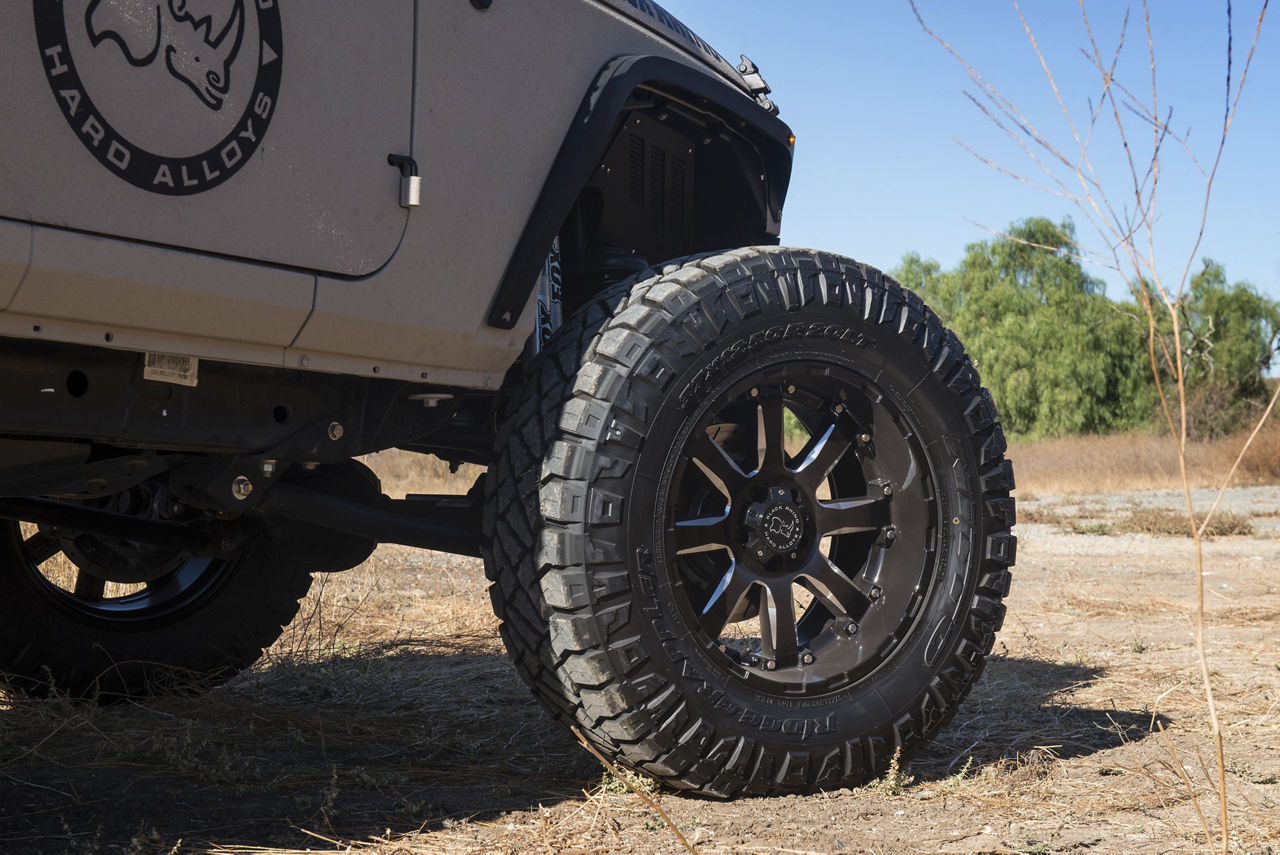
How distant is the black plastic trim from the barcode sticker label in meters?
0.59

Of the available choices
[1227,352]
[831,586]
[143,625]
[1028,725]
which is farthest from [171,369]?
[1227,352]

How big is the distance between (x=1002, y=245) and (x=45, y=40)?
3826 centimetres

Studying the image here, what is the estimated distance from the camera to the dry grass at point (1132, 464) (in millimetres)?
21766

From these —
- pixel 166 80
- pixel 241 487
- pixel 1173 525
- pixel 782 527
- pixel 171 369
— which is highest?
pixel 166 80

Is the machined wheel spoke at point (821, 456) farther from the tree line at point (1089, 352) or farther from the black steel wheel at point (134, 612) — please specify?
the tree line at point (1089, 352)

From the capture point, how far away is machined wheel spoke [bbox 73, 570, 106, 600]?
3402mm

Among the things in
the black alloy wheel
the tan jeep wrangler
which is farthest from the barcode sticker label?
the black alloy wheel

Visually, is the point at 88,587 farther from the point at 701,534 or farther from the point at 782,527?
A: the point at 782,527

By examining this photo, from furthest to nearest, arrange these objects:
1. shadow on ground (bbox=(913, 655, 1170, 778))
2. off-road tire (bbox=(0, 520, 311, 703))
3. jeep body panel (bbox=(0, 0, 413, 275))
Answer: off-road tire (bbox=(0, 520, 311, 703)) → shadow on ground (bbox=(913, 655, 1170, 778)) → jeep body panel (bbox=(0, 0, 413, 275))

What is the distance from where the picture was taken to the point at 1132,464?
79.5 feet

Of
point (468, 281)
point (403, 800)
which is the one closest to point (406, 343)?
point (468, 281)

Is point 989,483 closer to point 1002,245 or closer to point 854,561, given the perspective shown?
point 854,561

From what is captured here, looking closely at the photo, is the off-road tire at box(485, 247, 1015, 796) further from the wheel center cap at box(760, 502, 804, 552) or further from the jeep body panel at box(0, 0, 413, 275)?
the jeep body panel at box(0, 0, 413, 275)

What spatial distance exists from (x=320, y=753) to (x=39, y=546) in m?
1.25
